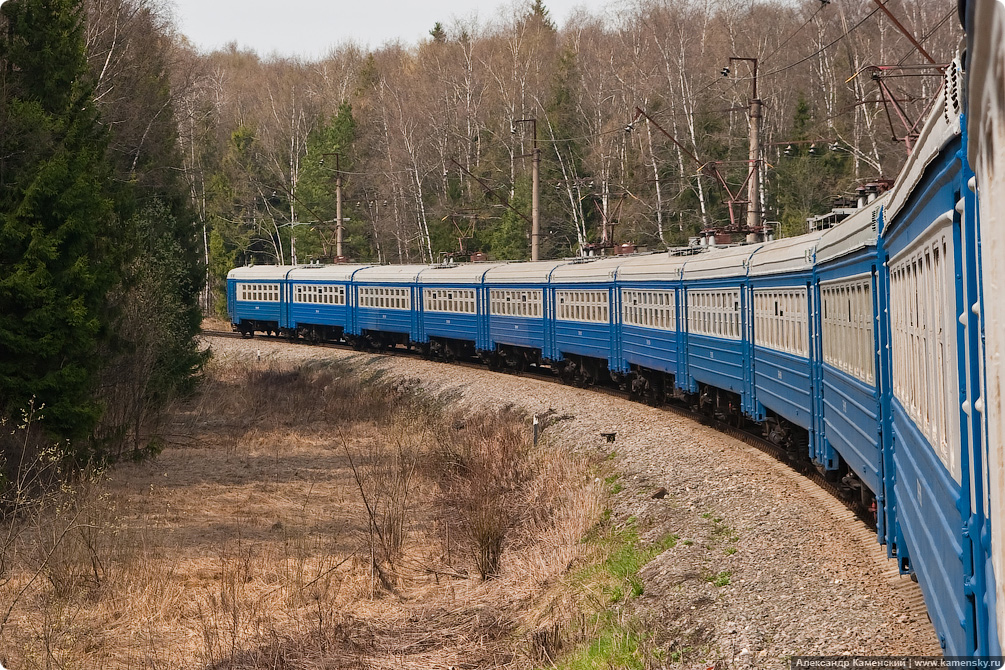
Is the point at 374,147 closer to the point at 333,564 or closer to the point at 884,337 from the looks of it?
the point at 333,564

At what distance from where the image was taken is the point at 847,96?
145 feet

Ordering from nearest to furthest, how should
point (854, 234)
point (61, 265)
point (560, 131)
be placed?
point (854, 234)
point (61, 265)
point (560, 131)

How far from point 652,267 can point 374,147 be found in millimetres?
42235

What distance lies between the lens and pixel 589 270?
23281 mm

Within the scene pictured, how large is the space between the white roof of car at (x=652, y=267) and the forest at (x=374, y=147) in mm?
2175

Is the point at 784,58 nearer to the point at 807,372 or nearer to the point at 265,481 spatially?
the point at 265,481

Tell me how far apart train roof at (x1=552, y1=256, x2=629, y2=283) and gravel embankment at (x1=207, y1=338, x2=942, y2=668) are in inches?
249

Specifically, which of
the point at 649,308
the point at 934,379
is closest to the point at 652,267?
the point at 649,308

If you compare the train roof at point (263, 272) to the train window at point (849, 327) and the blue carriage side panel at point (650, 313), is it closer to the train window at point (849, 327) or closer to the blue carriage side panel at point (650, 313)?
the blue carriage side panel at point (650, 313)

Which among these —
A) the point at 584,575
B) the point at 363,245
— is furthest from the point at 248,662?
the point at 363,245

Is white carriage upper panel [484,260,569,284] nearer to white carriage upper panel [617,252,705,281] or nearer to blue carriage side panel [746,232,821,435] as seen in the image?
white carriage upper panel [617,252,705,281]

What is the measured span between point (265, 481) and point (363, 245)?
4157 centimetres

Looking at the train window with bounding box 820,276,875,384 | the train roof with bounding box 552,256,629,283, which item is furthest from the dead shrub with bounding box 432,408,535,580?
the train window with bounding box 820,276,875,384

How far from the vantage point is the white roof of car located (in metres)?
18.9
